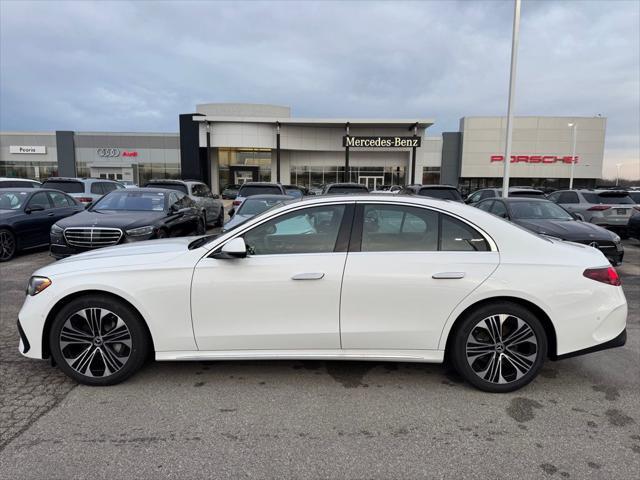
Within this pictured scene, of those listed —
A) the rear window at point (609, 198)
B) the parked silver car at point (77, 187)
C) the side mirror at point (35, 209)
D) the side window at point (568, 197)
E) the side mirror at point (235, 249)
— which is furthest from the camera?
the parked silver car at point (77, 187)

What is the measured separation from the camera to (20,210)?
9.48 metres

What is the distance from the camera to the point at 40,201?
10039 mm

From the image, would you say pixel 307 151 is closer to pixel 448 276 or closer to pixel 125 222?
pixel 125 222

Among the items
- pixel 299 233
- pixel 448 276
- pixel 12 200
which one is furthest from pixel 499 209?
pixel 12 200

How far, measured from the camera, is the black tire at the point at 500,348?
3.40 m

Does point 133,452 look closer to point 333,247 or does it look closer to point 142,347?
point 142,347

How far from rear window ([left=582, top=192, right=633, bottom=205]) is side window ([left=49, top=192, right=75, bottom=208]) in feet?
48.7

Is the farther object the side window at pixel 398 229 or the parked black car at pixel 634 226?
the parked black car at pixel 634 226

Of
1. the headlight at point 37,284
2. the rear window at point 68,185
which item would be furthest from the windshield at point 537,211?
the rear window at point 68,185

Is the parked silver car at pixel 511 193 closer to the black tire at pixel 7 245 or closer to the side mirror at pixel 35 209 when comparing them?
the side mirror at pixel 35 209

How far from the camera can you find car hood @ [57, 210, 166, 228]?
7469 millimetres

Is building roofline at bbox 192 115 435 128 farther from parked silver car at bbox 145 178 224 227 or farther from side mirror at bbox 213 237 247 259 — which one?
side mirror at bbox 213 237 247 259

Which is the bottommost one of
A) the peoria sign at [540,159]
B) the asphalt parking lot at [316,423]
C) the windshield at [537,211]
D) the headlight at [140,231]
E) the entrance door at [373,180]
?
the asphalt parking lot at [316,423]

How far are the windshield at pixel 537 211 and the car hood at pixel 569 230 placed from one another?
0.97 ft
